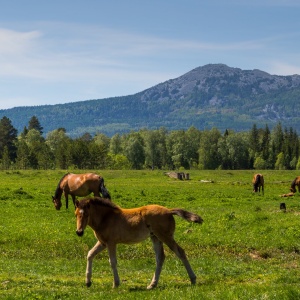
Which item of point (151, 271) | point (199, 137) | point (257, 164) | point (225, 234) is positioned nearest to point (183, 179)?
point (225, 234)

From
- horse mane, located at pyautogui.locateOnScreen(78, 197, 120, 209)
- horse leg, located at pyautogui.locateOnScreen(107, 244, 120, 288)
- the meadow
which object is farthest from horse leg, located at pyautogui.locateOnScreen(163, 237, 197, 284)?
horse mane, located at pyautogui.locateOnScreen(78, 197, 120, 209)

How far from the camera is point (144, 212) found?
14.8m

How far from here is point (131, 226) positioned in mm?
14789

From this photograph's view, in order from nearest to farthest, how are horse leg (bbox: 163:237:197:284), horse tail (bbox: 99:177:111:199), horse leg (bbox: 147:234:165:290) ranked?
horse leg (bbox: 163:237:197:284) → horse leg (bbox: 147:234:165:290) → horse tail (bbox: 99:177:111:199)

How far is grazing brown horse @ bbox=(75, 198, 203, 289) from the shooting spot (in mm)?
14539

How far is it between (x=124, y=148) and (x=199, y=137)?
105 ft

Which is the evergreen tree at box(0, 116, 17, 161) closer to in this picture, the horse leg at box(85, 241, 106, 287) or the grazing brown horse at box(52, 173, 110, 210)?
the grazing brown horse at box(52, 173, 110, 210)

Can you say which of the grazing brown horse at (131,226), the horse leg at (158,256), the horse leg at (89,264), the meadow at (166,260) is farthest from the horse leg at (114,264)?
the horse leg at (158,256)

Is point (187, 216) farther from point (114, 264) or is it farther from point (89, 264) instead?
point (89, 264)

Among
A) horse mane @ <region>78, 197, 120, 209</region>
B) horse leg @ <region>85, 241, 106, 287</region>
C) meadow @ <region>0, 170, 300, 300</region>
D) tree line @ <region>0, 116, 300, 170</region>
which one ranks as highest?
horse mane @ <region>78, 197, 120, 209</region>

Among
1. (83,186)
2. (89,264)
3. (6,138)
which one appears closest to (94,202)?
(89,264)

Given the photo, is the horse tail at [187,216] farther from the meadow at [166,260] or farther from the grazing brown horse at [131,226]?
the meadow at [166,260]

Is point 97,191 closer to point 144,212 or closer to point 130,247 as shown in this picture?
point 130,247

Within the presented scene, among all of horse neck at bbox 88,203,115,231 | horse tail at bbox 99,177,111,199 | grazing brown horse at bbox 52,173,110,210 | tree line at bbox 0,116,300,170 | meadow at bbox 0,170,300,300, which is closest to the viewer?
meadow at bbox 0,170,300,300
